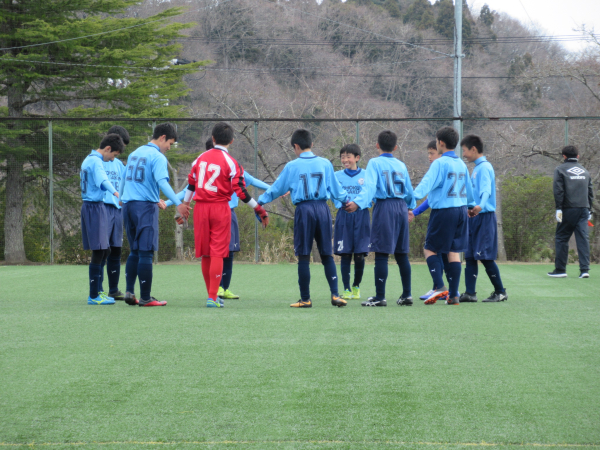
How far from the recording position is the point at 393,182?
A: 18.4 feet

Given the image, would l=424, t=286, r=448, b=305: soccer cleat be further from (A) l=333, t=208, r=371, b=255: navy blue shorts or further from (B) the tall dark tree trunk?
(B) the tall dark tree trunk

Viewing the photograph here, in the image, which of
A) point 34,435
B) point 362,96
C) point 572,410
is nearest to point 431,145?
point 572,410

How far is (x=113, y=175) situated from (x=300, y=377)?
4.01 metres

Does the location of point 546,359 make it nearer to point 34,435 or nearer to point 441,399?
point 441,399

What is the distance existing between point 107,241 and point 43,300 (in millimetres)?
1046

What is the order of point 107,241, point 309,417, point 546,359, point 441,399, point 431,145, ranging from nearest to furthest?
1. point 309,417
2. point 441,399
3. point 546,359
4. point 107,241
5. point 431,145

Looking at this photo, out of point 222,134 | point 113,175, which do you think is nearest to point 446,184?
point 222,134

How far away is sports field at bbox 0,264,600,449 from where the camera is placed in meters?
2.23

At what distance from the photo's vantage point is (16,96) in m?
14.1

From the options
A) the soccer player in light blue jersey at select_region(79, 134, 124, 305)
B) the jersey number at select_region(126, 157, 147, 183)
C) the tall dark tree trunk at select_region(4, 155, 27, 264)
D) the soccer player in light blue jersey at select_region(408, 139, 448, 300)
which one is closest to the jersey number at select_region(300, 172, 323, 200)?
the soccer player in light blue jersey at select_region(408, 139, 448, 300)

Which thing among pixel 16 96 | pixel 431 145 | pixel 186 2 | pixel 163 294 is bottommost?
pixel 163 294

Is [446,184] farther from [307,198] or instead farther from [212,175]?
[212,175]

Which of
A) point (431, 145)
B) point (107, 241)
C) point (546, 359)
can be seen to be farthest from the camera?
point (431, 145)

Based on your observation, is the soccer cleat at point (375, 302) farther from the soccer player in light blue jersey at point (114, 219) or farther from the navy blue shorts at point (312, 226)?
the soccer player in light blue jersey at point (114, 219)
